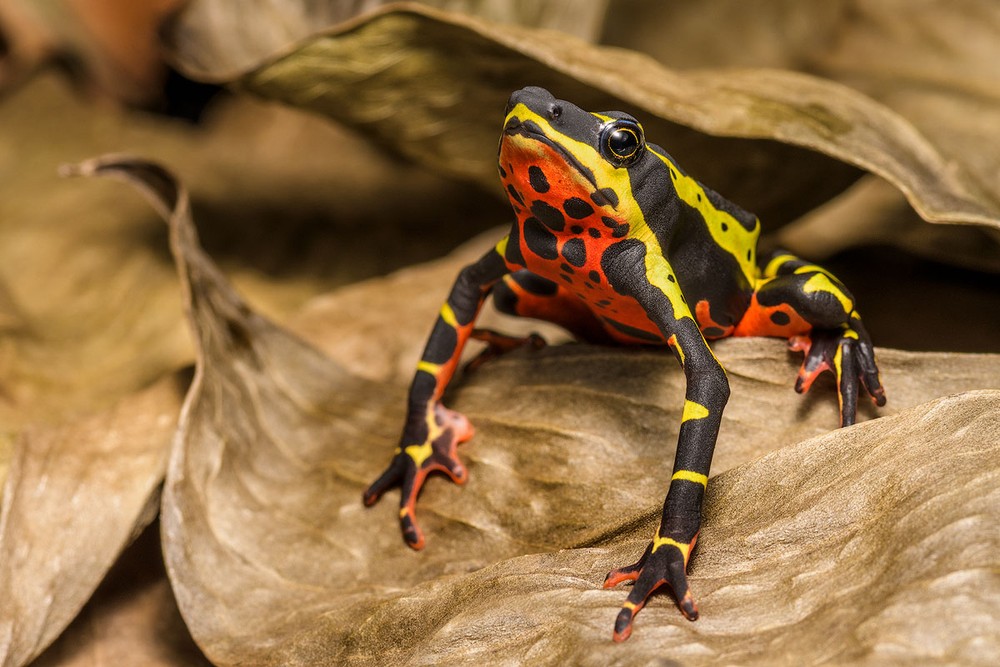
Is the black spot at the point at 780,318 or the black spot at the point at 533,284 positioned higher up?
the black spot at the point at 780,318

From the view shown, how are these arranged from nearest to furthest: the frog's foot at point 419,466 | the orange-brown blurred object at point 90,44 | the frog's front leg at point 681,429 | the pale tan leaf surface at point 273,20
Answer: the frog's front leg at point 681,429, the frog's foot at point 419,466, the pale tan leaf surface at point 273,20, the orange-brown blurred object at point 90,44

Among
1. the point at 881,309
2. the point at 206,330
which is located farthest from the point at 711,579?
the point at 881,309

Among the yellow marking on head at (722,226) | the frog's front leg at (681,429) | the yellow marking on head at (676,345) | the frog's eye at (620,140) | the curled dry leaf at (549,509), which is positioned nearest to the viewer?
the curled dry leaf at (549,509)

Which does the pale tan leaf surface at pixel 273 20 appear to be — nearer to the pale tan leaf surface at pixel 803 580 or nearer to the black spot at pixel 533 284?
the black spot at pixel 533 284

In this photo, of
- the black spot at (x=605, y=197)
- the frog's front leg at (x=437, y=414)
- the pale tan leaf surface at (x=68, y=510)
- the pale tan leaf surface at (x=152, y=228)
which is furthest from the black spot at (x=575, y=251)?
the pale tan leaf surface at (x=152, y=228)

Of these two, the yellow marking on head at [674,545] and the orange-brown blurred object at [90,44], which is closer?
the yellow marking on head at [674,545]

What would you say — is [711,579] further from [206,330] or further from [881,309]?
[881,309]

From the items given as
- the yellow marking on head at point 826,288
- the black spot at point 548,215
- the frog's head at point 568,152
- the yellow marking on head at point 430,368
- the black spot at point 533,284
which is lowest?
the yellow marking on head at point 430,368

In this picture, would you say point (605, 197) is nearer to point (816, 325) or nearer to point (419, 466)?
point (816, 325)
